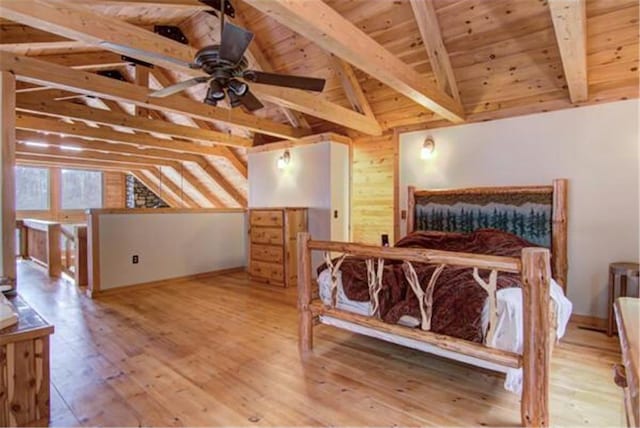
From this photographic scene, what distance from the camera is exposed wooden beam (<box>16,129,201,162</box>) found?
20.2 feet

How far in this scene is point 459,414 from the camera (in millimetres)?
2047

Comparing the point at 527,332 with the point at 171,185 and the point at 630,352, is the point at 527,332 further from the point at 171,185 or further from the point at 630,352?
the point at 171,185

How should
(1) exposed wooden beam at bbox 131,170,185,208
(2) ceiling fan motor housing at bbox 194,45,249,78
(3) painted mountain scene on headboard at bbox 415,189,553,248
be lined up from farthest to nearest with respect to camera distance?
(1) exposed wooden beam at bbox 131,170,185,208
(3) painted mountain scene on headboard at bbox 415,189,553,248
(2) ceiling fan motor housing at bbox 194,45,249,78

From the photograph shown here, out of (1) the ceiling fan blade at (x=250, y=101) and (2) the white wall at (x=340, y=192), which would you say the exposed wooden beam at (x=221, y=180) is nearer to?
(2) the white wall at (x=340, y=192)

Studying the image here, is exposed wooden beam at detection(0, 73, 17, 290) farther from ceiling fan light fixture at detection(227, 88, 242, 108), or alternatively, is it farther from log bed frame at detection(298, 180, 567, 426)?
log bed frame at detection(298, 180, 567, 426)

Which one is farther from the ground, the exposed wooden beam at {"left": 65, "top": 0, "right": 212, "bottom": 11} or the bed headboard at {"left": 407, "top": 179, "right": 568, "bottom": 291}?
the exposed wooden beam at {"left": 65, "top": 0, "right": 212, "bottom": 11}

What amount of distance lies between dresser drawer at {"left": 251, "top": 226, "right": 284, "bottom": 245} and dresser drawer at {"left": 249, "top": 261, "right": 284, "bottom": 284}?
0.34 m

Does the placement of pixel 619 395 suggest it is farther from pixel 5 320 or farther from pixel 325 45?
pixel 5 320

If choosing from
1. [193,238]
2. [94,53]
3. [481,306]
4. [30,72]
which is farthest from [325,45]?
[193,238]

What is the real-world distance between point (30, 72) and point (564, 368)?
5211 mm

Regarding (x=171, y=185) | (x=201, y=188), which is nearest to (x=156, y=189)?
(x=171, y=185)

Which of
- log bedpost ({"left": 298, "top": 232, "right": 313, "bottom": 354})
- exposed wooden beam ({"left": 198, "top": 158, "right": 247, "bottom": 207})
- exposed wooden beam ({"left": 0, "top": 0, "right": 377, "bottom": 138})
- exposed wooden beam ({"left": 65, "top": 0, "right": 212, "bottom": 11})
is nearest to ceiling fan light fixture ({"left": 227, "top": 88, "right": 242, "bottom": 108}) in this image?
exposed wooden beam ({"left": 0, "top": 0, "right": 377, "bottom": 138})

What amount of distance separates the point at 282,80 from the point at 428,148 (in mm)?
2685

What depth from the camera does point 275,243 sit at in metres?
5.25
